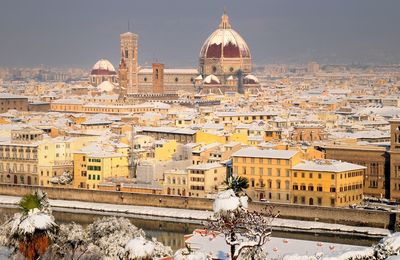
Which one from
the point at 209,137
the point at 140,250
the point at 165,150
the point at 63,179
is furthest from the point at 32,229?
the point at 209,137

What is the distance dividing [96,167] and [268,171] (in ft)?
22.9

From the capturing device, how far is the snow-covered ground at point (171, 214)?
2852 centimetres

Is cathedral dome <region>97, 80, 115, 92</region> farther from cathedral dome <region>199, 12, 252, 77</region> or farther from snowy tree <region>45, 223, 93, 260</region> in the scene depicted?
snowy tree <region>45, 223, 93, 260</region>

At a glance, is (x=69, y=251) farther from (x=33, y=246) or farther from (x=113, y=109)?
(x=113, y=109)

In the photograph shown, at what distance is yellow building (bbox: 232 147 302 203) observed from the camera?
32312 mm

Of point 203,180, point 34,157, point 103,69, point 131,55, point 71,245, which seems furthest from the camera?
point 103,69

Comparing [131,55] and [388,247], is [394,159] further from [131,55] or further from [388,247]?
[131,55]

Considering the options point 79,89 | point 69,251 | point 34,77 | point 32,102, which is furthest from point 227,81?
point 34,77

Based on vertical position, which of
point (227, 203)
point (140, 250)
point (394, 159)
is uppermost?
point (227, 203)

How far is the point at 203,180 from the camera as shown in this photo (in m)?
33.7

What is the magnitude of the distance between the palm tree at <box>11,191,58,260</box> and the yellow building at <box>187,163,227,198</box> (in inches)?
781

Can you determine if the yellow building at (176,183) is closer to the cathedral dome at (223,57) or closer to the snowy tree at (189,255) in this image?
the snowy tree at (189,255)

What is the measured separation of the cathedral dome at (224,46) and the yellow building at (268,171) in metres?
57.2

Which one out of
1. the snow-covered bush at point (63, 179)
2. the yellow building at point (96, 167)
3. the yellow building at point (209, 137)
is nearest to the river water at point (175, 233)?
the yellow building at point (96, 167)
